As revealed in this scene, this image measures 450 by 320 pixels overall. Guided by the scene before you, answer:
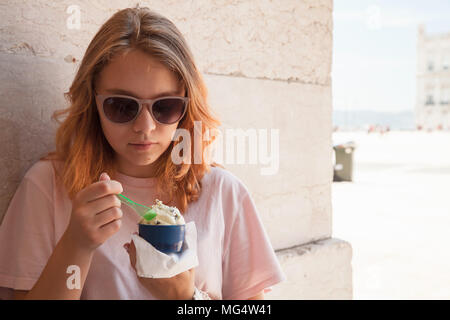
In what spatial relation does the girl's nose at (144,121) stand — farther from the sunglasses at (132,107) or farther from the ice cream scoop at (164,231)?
the ice cream scoop at (164,231)

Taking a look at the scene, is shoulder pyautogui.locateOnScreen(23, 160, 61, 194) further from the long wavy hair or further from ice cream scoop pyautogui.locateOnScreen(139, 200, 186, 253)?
ice cream scoop pyautogui.locateOnScreen(139, 200, 186, 253)

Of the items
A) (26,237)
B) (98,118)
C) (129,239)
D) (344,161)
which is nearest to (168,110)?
(98,118)

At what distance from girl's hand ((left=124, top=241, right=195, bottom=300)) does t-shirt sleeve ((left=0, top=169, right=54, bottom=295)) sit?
0.27m

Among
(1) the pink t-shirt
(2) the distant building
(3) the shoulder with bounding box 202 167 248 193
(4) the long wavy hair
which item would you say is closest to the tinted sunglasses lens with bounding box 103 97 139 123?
(4) the long wavy hair

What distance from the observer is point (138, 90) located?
122 cm

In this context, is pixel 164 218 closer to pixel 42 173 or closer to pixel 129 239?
pixel 129 239

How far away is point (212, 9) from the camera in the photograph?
2.04m

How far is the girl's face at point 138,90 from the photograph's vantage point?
122 cm

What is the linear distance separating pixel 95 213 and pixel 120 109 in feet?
1.04

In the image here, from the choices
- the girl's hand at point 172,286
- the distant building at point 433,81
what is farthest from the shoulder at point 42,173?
the distant building at point 433,81
